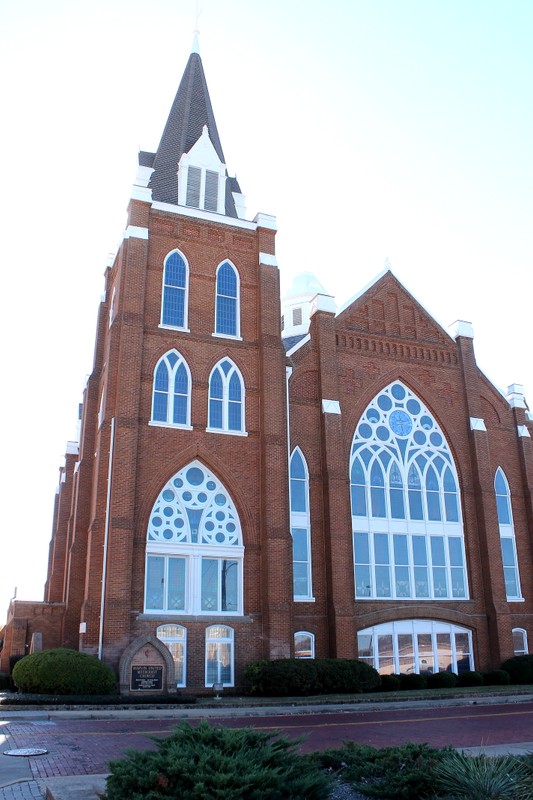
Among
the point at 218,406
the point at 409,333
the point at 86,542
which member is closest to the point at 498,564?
the point at 409,333

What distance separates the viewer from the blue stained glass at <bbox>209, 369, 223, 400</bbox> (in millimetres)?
26672

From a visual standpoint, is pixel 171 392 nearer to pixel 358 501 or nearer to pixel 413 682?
pixel 358 501

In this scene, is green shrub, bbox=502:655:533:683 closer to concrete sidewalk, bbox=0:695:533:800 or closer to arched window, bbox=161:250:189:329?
concrete sidewalk, bbox=0:695:533:800

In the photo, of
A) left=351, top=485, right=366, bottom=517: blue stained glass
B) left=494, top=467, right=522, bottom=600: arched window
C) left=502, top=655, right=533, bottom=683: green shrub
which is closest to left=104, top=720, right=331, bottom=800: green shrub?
left=351, top=485, right=366, bottom=517: blue stained glass

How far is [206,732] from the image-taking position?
732 centimetres

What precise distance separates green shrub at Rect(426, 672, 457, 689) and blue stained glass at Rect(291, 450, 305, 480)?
830 centimetres

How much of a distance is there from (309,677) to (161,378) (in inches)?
428

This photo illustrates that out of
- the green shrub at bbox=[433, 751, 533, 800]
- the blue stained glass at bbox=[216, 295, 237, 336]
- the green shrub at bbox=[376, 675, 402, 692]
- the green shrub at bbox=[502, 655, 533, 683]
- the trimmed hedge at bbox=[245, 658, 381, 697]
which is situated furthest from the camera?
the blue stained glass at bbox=[216, 295, 237, 336]

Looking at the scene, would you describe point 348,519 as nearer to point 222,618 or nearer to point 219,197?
point 222,618

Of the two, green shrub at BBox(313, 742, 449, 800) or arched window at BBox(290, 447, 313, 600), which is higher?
arched window at BBox(290, 447, 313, 600)

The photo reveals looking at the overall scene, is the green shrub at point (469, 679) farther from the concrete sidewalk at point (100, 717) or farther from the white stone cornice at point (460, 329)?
the white stone cornice at point (460, 329)

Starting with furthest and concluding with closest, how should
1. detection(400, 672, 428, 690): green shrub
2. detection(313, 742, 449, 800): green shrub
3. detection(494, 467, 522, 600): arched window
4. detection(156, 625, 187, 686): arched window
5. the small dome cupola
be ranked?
the small dome cupola → detection(494, 467, 522, 600): arched window → detection(400, 672, 428, 690): green shrub → detection(156, 625, 187, 686): arched window → detection(313, 742, 449, 800): green shrub

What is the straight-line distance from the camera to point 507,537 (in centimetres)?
3127

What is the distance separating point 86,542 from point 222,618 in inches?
230
